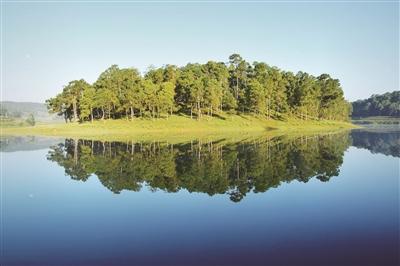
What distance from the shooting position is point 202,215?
58.6 ft

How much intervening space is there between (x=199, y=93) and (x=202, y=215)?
8749 cm

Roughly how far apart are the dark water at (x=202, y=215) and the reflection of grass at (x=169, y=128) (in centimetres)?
5610

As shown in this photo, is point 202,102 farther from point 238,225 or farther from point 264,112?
point 238,225

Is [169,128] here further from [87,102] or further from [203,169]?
[203,169]

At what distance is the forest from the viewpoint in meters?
105

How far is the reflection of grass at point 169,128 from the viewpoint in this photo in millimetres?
90625

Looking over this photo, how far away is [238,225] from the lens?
53.0 feet

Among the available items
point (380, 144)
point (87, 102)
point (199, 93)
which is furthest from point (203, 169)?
point (87, 102)

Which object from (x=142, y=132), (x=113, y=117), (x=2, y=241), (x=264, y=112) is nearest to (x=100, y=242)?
(x=2, y=241)

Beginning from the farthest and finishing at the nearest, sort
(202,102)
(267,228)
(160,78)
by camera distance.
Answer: (160,78)
(202,102)
(267,228)

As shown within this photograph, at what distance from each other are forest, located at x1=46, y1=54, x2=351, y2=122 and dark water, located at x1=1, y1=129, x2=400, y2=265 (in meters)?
71.6

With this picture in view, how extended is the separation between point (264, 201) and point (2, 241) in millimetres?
12589

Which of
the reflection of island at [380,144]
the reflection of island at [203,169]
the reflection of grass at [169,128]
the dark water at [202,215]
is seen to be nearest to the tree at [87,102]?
the reflection of grass at [169,128]

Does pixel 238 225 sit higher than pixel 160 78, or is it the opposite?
pixel 160 78
